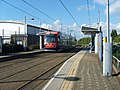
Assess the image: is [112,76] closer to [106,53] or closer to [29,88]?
[106,53]

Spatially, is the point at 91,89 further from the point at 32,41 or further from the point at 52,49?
the point at 32,41

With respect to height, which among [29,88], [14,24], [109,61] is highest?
[14,24]

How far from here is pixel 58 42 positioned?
45.8m

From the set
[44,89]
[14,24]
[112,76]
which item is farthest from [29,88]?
[14,24]

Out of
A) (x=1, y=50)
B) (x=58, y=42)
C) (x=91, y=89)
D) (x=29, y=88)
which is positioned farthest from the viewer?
(x=58, y=42)

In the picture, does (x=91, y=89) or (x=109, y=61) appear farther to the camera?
(x=109, y=61)

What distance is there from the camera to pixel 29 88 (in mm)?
11742

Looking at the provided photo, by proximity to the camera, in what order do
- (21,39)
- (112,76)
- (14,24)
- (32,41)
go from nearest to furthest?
(112,76) < (21,39) < (32,41) < (14,24)

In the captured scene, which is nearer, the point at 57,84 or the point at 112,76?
the point at 57,84

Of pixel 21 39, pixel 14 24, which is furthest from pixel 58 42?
pixel 14 24

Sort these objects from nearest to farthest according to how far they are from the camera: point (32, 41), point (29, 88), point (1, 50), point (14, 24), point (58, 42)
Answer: point (29, 88) → point (1, 50) → point (58, 42) → point (32, 41) → point (14, 24)

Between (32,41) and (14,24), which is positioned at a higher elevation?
(14,24)

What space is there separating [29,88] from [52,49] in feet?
114

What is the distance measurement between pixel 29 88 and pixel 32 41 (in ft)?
200
